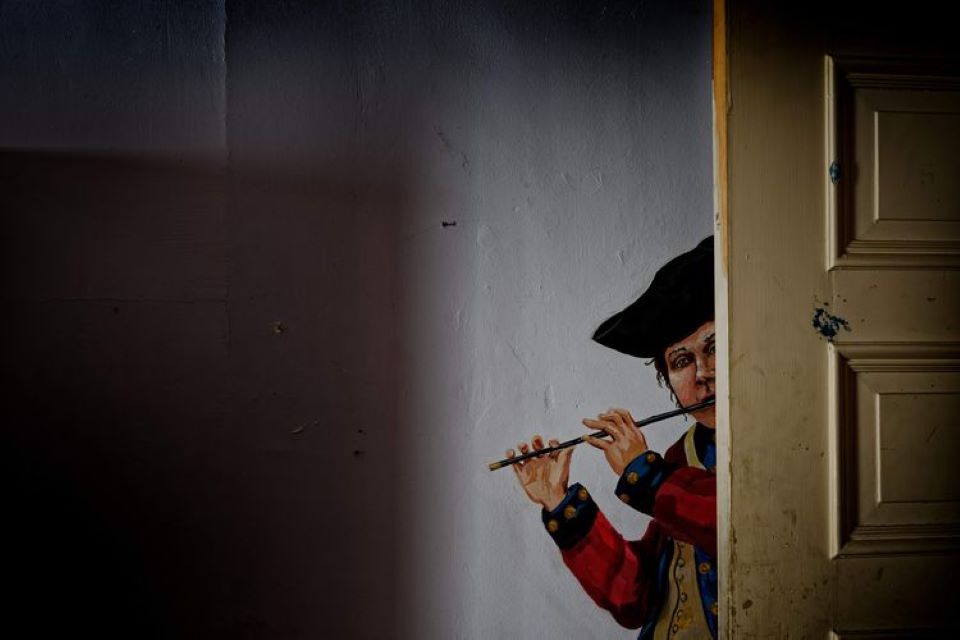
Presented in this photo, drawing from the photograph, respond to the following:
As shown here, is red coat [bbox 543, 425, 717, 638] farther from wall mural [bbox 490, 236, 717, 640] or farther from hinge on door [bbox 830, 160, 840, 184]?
hinge on door [bbox 830, 160, 840, 184]

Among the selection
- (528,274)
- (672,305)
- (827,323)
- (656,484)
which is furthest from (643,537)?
(827,323)

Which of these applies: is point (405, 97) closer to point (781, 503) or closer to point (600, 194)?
point (600, 194)

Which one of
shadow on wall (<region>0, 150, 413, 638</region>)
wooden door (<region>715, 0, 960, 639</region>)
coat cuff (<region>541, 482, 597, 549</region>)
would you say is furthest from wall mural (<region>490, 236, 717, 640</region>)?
wooden door (<region>715, 0, 960, 639</region>)

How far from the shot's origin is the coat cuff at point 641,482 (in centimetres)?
147

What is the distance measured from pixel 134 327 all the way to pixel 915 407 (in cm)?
137

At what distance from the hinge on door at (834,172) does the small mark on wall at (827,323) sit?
0.17 meters

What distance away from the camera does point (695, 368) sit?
1482mm

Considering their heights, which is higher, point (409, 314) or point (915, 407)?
point (409, 314)

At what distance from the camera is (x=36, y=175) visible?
139cm

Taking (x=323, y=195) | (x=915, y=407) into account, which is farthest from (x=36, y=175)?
(x=915, y=407)

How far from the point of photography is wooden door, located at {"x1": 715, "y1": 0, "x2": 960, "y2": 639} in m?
0.91

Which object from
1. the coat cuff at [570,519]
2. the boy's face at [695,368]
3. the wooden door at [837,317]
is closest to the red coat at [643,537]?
the coat cuff at [570,519]

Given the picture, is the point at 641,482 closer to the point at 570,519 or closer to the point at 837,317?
the point at 570,519

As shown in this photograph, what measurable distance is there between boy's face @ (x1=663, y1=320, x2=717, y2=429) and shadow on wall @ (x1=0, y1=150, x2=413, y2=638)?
60 centimetres
